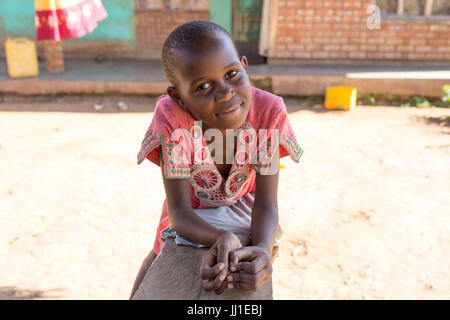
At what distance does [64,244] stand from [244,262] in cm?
249

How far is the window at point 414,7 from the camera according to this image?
7.95 metres

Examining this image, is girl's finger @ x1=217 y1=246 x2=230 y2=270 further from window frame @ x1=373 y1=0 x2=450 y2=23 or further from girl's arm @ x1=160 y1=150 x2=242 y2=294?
window frame @ x1=373 y1=0 x2=450 y2=23

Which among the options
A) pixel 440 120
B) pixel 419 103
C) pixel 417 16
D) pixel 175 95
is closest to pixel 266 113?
pixel 175 95

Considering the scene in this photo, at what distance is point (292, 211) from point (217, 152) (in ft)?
7.16

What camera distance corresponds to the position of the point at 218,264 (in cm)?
120

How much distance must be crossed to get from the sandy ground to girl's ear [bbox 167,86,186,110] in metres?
1.56

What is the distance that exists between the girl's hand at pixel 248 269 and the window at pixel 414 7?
770 centimetres

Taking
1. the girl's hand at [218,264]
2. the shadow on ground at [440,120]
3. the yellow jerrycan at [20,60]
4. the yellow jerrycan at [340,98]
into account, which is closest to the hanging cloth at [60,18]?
the yellow jerrycan at [20,60]

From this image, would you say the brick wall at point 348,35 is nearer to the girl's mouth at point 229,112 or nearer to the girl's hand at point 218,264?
the girl's mouth at point 229,112

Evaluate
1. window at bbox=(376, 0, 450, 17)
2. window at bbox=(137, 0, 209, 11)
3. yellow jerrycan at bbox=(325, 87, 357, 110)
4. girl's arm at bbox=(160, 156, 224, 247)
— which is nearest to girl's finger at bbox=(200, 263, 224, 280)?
girl's arm at bbox=(160, 156, 224, 247)

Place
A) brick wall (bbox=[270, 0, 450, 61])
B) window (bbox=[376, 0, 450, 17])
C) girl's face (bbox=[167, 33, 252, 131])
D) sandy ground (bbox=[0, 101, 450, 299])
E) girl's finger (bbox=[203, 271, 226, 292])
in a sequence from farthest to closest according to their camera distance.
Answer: window (bbox=[376, 0, 450, 17])
brick wall (bbox=[270, 0, 450, 61])
sandy ground (bbox=[0, 101, 450, 299])
girl's face (bbox=[167, 33, 252, 131])
girl's finger (bbox=[203, 271, 226, 292])

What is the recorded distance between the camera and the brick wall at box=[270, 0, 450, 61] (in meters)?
7.80

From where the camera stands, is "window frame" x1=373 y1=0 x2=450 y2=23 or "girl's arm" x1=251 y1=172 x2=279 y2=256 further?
"window frame" x1=373 y1=0 x2=450 y2=23

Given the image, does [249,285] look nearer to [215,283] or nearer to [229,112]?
[215,283]
